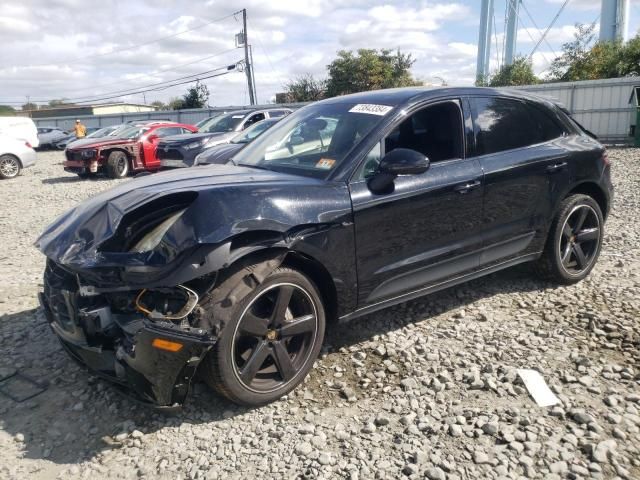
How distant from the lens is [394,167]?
10.4 ft

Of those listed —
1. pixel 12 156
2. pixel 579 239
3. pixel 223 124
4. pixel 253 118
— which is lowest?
pixel 579 239

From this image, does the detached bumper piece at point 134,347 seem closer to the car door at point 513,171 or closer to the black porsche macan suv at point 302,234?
the black porsche macan suv at point 302,234

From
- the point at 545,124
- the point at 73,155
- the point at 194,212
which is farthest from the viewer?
the point at 73,155

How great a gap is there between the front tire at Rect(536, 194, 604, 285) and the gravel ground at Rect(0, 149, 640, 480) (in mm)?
245

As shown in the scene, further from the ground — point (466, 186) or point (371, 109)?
point (371, 109)

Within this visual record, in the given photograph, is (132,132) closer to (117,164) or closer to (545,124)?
(117,164)

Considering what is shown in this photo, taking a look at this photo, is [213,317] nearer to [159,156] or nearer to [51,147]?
[159,156]

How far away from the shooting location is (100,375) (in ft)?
9.19

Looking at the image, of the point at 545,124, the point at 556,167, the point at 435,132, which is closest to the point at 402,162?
the point at 435,132

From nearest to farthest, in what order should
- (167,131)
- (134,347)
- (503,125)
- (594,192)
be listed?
(134,347), (503,125), (594,192), (167,131)

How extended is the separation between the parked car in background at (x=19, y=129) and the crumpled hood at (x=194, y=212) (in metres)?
16.1

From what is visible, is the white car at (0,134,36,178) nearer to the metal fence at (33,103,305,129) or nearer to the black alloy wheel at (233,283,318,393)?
the metal fence at (33,103,305,129)

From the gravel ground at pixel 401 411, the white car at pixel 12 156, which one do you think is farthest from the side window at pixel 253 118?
the gravel ground at pixel 401 411

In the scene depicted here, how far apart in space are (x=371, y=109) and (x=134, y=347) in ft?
7.28
